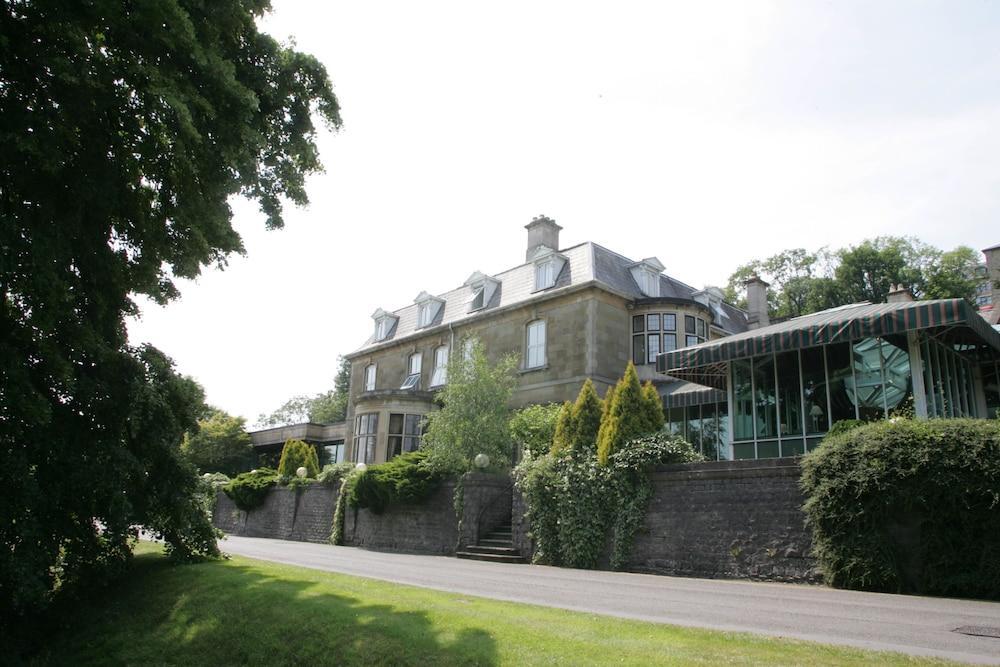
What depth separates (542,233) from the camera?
32906 millimetres

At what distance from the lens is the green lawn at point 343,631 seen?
6.24 meters

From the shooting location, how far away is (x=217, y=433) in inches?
1805

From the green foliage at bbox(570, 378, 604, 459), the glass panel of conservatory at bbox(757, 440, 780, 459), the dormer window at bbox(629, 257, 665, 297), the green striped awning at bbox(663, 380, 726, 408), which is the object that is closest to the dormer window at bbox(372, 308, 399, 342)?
the dormer window at bbox(629, 257, 665, 297)

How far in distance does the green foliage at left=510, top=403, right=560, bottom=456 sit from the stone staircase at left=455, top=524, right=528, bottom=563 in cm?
326

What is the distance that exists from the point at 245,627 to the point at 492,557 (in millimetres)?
9126

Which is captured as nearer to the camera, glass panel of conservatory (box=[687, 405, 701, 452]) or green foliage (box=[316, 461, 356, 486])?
glass panel of conservatory (box=[687, 405, 701, 452])

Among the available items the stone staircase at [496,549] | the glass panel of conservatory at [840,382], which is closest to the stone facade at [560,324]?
the stone staircase at [496,549]

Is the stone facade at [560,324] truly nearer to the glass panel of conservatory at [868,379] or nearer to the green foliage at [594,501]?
A: the green foliage at [594,501]

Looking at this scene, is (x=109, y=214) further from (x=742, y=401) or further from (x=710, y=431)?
(x=710, y=431)

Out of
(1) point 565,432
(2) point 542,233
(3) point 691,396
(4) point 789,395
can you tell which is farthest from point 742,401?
(2) point 542,233

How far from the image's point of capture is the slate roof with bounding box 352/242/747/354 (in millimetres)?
27734

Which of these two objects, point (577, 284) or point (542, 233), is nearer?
point (577, 284)

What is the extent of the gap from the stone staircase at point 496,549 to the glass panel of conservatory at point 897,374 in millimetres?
8790

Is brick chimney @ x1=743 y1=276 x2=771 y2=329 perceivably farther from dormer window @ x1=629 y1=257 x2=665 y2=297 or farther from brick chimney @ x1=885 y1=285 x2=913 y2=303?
brick chimney @ x1=885 y1=285 x2=913 y2=303
